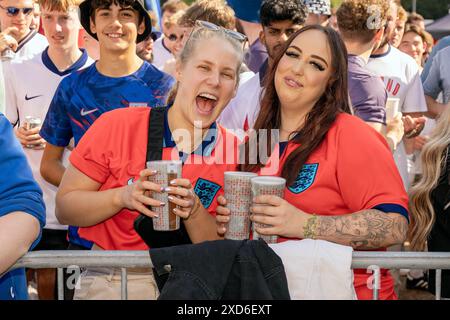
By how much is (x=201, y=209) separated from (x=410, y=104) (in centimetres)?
329

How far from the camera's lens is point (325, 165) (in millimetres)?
3105

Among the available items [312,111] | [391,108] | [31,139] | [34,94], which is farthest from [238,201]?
[34,94]

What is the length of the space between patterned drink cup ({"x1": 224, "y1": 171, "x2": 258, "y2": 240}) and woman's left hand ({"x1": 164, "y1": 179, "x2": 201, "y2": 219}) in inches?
6.1

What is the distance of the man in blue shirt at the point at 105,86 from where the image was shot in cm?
436

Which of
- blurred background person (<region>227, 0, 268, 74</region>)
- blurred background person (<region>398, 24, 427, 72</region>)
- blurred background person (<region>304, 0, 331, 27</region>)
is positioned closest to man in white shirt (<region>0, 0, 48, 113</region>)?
blurred background person (<region>227, 0, 268, 74</region>)

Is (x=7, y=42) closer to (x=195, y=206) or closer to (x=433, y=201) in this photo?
(x=195, y=206)

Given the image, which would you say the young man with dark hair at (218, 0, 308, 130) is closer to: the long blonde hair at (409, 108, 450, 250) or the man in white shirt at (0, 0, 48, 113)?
the long blonde hair at (409, 108, 450, 250)

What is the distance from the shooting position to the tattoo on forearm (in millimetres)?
2951

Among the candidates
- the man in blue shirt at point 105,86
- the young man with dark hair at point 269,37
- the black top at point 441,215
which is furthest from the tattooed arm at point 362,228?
the young man with dark hair at point 269,37

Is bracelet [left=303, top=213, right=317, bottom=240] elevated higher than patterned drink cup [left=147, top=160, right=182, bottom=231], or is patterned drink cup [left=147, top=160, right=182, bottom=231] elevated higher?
patterned drink cup [left=147, top=160, right=182, bottom=231]

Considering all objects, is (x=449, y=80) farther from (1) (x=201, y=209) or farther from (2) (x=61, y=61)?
(1) (x=201, y=209)

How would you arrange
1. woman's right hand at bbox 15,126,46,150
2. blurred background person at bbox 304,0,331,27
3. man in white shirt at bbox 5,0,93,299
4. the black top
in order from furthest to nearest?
blurred background person at bbox 304,0,331,27 → man in white shirt at bbox 5,0,93,299 → woman's right hand at bbox 15,126,46,150 → the black top

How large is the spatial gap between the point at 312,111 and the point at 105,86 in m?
1.57

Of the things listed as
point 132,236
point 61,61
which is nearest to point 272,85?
point 132,236
